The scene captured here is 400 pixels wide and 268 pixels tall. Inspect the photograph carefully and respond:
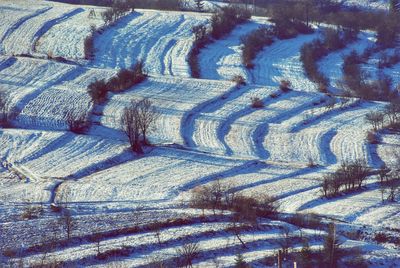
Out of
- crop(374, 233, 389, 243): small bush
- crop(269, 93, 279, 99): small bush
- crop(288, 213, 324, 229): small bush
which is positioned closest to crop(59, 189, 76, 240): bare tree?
crop(288, 213, 324, 229): small bush

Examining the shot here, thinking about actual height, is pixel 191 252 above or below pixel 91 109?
above

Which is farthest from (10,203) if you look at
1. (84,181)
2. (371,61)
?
(371,61)

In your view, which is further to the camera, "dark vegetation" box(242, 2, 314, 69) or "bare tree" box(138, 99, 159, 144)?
"dark vegetation" box(242, 2, 314, 69)

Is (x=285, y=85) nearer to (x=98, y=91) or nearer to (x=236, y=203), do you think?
(x=98, y=91)

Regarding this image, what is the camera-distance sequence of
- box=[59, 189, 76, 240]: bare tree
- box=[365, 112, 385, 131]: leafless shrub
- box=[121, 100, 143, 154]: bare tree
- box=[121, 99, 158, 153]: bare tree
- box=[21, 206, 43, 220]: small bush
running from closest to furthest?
box=[59, 189, 76, 240]: bare tree < box=[21, 206, 43, 220]: small bush < box=[121, 100, 143, 154]: bare tree < box=[121, 99, 158, 153]: bare tree < box=[365, 112, 385, 131]: leafless shrub

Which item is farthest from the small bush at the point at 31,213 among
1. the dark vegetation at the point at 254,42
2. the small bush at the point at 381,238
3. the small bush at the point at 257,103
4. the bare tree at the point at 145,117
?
the dark vegetation at the point at 254,42

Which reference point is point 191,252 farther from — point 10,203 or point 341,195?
point 341,195

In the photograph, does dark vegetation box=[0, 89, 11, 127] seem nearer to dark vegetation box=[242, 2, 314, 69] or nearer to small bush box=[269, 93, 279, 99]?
small bush box=[269, 93, 279, 99]

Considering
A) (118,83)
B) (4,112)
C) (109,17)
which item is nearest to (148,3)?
(109,17)
